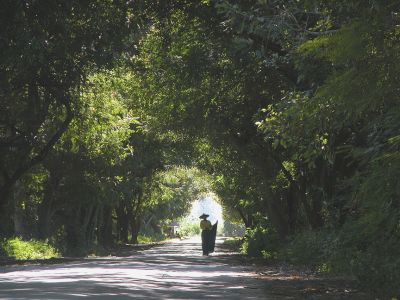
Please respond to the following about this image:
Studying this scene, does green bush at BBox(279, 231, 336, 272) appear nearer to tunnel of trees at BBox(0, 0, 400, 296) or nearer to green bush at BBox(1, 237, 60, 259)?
tunnel of trees at BBox(0, 0, 400, 296)

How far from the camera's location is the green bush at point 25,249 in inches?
1031

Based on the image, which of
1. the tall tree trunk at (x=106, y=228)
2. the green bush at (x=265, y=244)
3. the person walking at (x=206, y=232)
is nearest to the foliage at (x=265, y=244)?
the green bush at (x=265, y=244)

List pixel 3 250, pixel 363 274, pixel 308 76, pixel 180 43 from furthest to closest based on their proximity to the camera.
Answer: pixel 3 250 → pixel 180 43 → pixel 308 76 → pixel 363 274

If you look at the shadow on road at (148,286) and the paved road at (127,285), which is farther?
the shadow on road at (148,286)

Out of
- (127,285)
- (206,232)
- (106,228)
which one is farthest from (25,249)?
(106,228)

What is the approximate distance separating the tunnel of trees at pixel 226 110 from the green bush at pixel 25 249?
7.00 feet

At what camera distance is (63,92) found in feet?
61.1

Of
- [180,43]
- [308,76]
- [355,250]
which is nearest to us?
[308,76]

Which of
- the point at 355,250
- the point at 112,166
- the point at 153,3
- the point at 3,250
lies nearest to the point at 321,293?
the point at 355,250

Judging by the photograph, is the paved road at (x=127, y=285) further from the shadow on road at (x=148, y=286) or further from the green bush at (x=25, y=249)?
the green bush at (x=25, y=249)

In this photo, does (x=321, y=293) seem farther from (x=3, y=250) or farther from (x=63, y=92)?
(x=3, y=250)

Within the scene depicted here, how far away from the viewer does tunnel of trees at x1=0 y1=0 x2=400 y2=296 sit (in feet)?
27.0

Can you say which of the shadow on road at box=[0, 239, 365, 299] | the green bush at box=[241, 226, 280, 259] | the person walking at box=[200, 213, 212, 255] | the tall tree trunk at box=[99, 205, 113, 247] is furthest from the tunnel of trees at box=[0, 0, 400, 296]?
the tall tree trunk at box=[99, 205, 113, 247]

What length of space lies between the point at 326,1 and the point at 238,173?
2166cm
